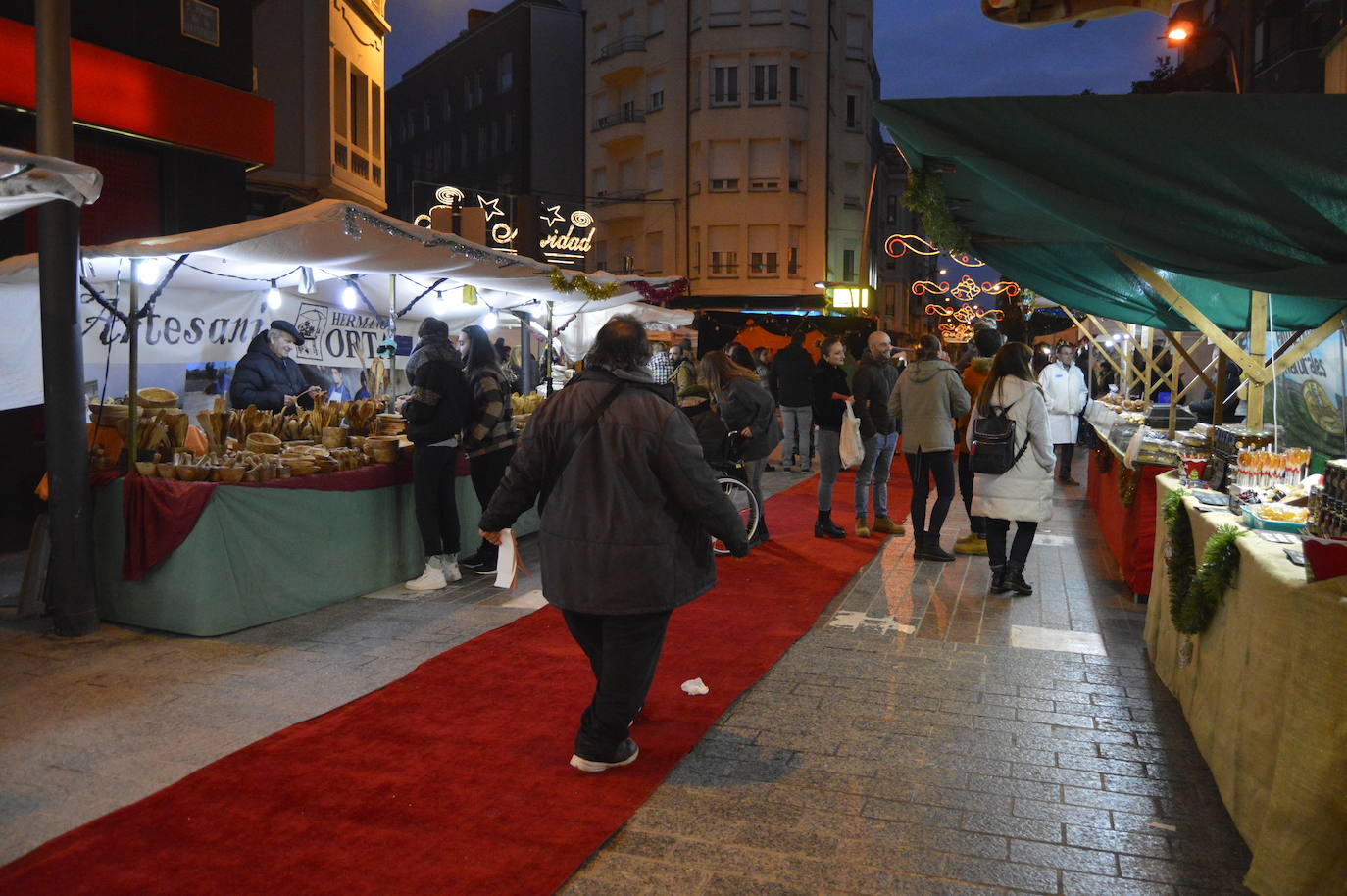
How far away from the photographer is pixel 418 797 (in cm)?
383

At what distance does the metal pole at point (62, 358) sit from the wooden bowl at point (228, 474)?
729 mm

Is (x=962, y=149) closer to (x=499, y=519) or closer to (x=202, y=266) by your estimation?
(x=499, y=519)

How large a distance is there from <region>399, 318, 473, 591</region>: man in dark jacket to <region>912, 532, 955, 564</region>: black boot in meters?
3.88

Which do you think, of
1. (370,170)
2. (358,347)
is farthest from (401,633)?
(370,170)

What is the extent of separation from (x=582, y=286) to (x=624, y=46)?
101ft

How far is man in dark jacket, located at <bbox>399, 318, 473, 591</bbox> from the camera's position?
7203mm

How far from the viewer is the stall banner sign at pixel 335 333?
33.6ft

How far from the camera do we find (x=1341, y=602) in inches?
113

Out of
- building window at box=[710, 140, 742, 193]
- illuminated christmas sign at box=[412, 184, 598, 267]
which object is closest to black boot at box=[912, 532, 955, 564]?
illuminated christmas sign at box=[412, 184, 598, 267]

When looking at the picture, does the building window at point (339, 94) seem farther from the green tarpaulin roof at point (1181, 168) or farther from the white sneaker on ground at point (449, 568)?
the green tarpaulin roof at point (1181, 168)

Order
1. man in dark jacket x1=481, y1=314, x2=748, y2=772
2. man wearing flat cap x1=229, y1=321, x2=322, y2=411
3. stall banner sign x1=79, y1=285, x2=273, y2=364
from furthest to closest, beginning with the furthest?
man wearing flat cap x1=229, y1=321, x2=322, y2=411, stall banner sign x1=79, y1=285, x2=273, y2=364, man in dark jacket x1=481, y1=314, x2=748, y2=772

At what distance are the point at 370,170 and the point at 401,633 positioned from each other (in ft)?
59.8

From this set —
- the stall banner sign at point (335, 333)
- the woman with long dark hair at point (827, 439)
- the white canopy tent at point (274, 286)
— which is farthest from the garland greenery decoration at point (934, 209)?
the stall banner sign at point (335, 333)

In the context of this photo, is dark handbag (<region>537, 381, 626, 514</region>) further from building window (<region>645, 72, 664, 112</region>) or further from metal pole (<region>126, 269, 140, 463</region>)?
building window (<region>645, 72, 664, 112</region>)
